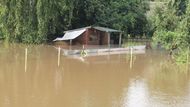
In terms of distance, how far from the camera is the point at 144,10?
142 ft

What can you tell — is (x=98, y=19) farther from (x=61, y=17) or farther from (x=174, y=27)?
(x=174, y=27)

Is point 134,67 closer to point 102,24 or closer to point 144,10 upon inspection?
point 102,24

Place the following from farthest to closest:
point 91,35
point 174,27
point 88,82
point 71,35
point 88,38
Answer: point 91,35 → point 88,38 → point 71,35 → point 174,27 → point 88,82

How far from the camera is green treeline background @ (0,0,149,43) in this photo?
3262cm

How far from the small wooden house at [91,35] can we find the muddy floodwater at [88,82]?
29.7 ft

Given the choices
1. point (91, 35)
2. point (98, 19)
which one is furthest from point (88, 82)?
point (98, 19)

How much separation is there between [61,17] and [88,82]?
20260 millimetres

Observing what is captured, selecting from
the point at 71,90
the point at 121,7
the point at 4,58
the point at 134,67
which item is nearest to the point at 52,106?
the point at 71,90

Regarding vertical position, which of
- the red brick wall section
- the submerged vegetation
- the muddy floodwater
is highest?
the submerged vegetation

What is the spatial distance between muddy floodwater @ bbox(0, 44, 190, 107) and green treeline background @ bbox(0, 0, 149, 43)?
6.58 m

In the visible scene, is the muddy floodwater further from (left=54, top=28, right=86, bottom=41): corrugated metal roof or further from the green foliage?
(left=54, top=28, right=86, bottom=41): corrugated metal roof

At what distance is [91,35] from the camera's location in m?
36.7

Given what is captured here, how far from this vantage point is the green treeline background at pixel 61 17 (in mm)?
32625

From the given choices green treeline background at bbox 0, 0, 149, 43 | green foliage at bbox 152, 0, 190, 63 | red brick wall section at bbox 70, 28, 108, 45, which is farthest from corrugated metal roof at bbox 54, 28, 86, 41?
green foliage at bbox 152, 0, 190, 63
